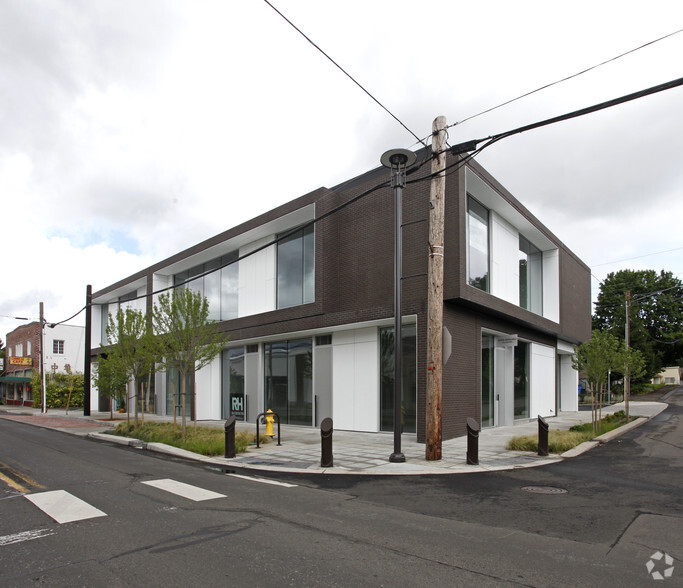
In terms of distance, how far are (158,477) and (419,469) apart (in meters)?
4.86

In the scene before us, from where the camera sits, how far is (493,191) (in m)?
17.1

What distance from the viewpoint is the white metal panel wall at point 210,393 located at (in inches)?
954

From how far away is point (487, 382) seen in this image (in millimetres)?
17859

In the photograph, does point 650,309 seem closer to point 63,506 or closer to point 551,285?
point 551,285

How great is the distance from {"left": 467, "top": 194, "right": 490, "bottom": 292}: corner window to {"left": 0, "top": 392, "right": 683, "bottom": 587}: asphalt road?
7.99 meters

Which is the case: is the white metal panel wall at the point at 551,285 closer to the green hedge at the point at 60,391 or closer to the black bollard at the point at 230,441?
the black bollard at the point at 230,441

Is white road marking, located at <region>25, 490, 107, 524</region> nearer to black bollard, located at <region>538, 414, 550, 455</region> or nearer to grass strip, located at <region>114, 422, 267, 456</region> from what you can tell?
grass strip, located at <region>114, 422, 267, 456</region>

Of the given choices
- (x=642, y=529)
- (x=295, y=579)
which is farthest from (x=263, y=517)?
(x=642, y=529)

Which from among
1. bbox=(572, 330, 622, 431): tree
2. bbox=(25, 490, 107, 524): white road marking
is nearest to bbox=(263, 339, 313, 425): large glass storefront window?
bbox=(572, 330, 622, 431): tree

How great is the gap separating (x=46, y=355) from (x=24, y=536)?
51590 mm

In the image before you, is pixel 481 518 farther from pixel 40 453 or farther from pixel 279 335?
pixel 279 335

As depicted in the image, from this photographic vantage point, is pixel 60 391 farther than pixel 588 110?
Yes

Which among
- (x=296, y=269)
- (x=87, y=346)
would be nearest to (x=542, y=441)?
(x=296, y=269)

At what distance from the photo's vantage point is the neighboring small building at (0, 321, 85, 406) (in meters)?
50.6
